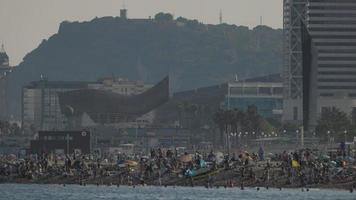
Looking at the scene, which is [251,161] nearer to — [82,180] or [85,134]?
[82,180]

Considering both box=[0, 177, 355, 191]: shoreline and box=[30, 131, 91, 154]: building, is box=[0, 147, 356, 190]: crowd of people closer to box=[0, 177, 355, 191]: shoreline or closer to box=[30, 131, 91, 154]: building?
box=[0, 177, 355, 191]: shoreline

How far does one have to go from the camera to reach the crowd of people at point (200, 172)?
444 feet

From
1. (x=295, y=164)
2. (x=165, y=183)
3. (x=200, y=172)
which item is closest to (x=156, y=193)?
(x=165, y=183)

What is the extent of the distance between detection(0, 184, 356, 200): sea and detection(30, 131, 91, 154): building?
45694 millimetres

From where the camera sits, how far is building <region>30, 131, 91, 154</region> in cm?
18500

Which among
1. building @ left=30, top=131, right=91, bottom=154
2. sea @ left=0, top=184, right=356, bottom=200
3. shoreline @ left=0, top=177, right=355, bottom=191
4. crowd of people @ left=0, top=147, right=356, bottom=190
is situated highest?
building @ left=30, top=131, right=91, bottom=154

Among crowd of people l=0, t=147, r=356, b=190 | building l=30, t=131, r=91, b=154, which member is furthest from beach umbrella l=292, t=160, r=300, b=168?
building l=30, t=131, r=91, b=154

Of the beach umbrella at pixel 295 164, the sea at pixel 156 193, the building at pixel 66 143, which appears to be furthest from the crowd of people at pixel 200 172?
the building at pixel 66 143

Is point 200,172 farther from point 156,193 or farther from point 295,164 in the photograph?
point 156,193

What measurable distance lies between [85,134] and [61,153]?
12.2 feet

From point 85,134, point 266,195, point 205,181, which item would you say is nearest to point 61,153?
point 85,134

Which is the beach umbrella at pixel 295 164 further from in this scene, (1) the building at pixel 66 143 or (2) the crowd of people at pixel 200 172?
(1) the building at pixel 66 143

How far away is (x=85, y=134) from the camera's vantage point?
18700 centimetres

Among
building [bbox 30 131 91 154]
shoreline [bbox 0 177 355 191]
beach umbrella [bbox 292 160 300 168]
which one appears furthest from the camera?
building [bbox 30 131 91 154]
